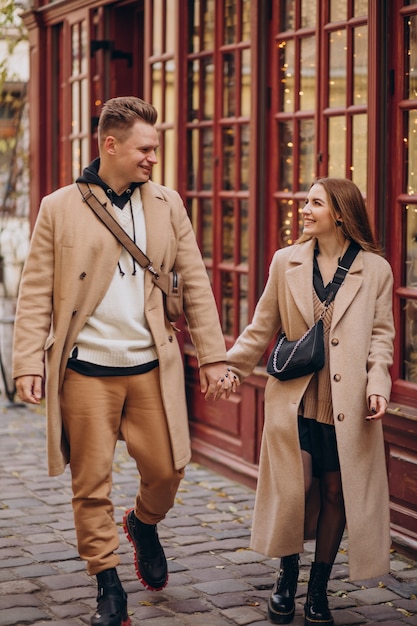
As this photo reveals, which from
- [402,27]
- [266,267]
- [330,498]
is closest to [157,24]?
[266,267]

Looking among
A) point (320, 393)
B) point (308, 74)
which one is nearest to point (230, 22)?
point (308, 74)

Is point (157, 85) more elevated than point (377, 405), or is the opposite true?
point (157, 85)

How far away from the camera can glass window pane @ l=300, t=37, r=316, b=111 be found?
6.82m

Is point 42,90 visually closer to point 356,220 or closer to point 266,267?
point 266,267

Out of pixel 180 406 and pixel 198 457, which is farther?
pixel 198 457

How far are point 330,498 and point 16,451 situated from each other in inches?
159

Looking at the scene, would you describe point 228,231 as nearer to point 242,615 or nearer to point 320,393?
point 320,393

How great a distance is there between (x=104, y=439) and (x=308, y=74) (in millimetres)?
3007

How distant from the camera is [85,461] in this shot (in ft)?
15.6

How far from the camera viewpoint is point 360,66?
629cm

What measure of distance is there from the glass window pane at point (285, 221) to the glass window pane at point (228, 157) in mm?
634

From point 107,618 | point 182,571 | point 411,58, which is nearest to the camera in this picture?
point 107,618

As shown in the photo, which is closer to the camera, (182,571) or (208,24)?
(182,571)

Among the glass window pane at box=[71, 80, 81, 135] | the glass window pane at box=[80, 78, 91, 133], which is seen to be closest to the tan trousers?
the glass window pane at box=[80, 78, 91, 133]
